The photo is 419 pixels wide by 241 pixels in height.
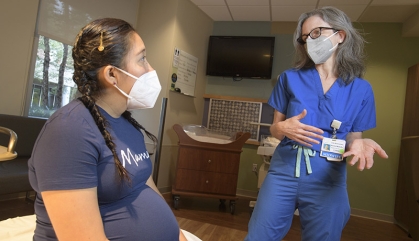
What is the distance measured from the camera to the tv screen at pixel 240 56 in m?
3.94

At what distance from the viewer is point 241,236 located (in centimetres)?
245

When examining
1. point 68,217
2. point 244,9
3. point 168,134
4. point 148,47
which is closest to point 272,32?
point 244,9

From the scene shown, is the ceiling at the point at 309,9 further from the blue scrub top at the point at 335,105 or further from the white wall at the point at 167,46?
the blue scrub top at the point at 335,105

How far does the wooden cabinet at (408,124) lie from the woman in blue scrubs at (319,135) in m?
2.59

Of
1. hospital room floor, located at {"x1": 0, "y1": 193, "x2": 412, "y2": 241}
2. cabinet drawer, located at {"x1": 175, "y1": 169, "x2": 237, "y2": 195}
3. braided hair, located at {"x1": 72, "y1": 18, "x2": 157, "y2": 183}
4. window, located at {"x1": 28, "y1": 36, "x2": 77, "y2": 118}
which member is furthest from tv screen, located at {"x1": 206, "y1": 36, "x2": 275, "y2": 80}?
braided hair, located at {"x1": 72, "y1": 18, "x2": 157, "y2": 183}

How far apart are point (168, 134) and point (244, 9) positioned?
1861 millimetres

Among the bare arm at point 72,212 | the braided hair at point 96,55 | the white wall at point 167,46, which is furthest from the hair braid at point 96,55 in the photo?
the white wall at point 167,46

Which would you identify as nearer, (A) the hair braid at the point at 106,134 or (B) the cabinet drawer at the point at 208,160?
(A) the hair braid at the point at 106,134

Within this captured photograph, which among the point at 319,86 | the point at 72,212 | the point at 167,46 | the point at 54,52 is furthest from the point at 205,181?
the point at 72,212

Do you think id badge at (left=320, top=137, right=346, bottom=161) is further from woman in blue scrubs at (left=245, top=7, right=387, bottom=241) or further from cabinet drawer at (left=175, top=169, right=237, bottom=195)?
cabinet drawer at (left=175, top=169, right=237, bottom=195)

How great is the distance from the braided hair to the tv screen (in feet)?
10.8

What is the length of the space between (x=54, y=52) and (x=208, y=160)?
190 centimetres

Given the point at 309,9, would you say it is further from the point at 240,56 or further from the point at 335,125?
the point at 335,125

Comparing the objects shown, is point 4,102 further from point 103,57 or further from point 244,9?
point 244,9
